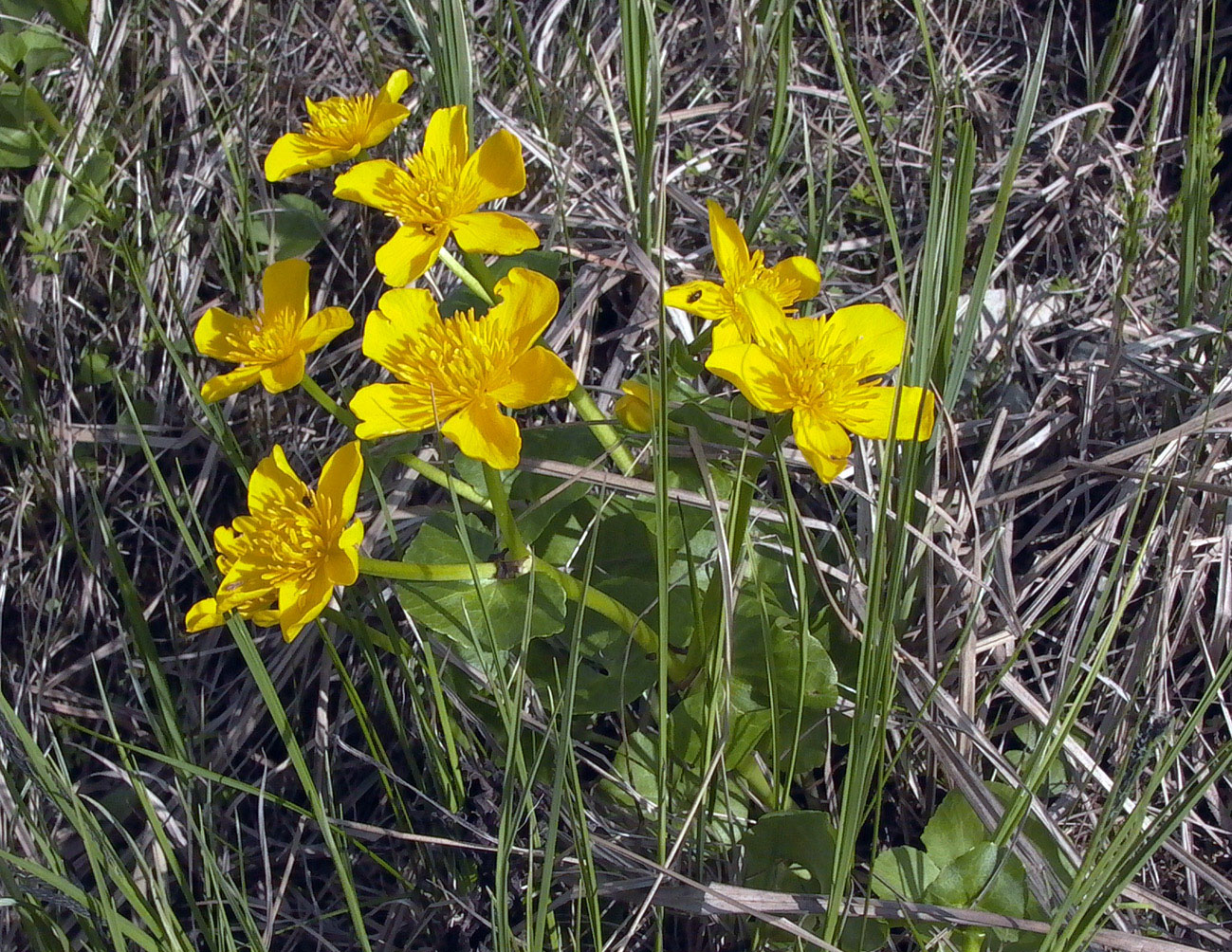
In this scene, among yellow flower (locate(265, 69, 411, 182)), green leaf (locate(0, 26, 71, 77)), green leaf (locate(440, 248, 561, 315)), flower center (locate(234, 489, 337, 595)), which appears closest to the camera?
flower center (locate(234, 489, 337, 595))

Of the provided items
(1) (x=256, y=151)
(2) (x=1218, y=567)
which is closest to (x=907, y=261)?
(2) (x=1218, y=567)

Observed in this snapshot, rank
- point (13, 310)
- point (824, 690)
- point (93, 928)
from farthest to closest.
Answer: point (13, 310) < point (824, 690) < point (93, 928)

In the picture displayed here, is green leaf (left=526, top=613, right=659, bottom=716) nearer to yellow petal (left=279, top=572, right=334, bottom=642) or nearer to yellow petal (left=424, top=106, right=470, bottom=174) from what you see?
yellow petal (left=279, top=572, right=334, bottom=642)

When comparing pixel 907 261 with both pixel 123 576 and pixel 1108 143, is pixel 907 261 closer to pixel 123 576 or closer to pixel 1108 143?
pixel 1108 143

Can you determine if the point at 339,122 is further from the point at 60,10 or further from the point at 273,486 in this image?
the point at 60,10

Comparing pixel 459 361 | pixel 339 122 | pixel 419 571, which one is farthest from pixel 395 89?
pixel 419 571

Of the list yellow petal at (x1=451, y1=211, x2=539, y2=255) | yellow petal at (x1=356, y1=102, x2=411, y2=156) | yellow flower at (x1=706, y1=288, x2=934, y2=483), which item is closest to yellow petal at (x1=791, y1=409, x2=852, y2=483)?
yellow flower at (x1=706, y1=288, x2=934, y2=483)
